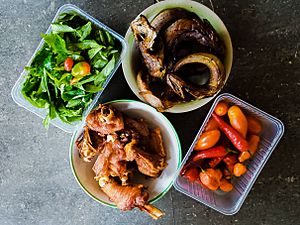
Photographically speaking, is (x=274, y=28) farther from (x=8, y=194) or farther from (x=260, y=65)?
(x=8, y=194)

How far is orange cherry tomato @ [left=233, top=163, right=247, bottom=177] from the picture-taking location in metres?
1.73

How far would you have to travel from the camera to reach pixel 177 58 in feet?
5.43

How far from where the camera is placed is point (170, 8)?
5.41 ft

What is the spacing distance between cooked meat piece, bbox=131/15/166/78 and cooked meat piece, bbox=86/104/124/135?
18 cm

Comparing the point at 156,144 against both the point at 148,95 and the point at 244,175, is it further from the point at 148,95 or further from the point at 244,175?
the point at 244,175

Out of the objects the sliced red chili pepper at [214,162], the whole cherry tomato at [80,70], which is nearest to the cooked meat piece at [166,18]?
the whole cherry tomato at [80,70]

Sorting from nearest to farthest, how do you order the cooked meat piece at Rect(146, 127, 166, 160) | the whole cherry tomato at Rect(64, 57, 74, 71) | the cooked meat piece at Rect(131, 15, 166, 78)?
the cooked meat piece at Rect(131, 15, 166, 78) < the whole cherry tomato at Rect(64, 57, 74, 71) < the cooked meat piece at Rect(146, 127, 166, 160)

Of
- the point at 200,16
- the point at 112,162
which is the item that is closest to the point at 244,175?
the point at 112,162

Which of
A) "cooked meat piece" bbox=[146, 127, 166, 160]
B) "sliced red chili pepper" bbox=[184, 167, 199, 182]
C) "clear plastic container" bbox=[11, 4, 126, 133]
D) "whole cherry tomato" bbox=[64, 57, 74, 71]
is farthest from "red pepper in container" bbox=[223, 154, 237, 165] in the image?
"whole cherry tomato" bbox=[64, 57, 74, 71]

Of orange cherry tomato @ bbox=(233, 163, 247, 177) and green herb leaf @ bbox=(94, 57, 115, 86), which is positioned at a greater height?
green herb leaf @ bbox=(94, 57, 115, 86)

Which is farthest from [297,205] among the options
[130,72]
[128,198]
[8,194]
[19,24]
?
[19,24]

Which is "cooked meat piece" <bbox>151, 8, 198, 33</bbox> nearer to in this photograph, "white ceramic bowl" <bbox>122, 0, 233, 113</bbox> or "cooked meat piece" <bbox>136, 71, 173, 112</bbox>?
"white ceramic bowl" <bbox>122, 0, 233, 113</bbox>

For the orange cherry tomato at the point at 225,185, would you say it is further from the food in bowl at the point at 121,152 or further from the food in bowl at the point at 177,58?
the food in bowl at the point at 177,58

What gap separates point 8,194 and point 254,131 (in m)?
0.97
